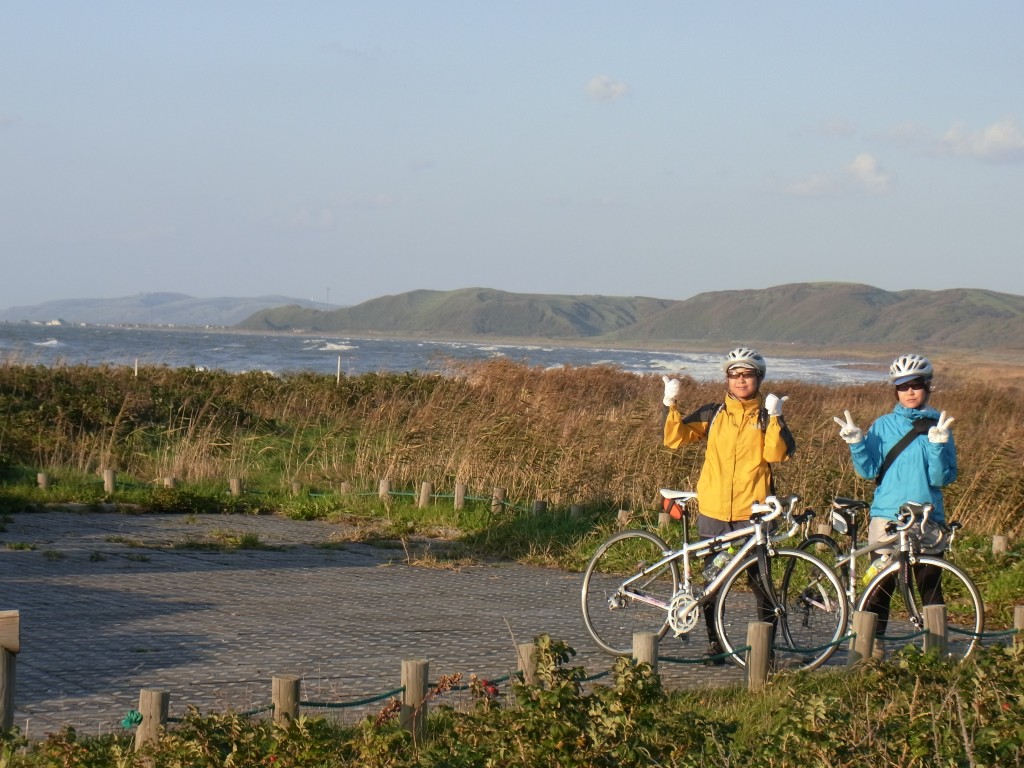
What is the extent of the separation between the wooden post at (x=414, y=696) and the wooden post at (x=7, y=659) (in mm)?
1584

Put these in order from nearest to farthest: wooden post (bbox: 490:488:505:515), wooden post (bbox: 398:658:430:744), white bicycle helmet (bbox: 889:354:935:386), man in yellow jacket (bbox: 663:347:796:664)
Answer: wooden post (bbox: 398:658:430:744), man in yellow jacket (bbox: 663:347:796:664), white bicycle helmet (bbox: 889:354:935:386), wooden post (bbox: 490:488:505:515)

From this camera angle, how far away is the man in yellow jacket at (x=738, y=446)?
8070 millimetres

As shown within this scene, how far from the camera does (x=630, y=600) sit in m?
8.54

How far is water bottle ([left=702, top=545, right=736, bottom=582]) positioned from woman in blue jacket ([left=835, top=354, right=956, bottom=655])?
36.0 inches

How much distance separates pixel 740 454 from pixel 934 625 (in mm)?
1534

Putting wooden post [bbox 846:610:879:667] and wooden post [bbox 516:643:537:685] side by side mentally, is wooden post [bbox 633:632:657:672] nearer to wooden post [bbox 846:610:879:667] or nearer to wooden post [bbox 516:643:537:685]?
wooden post [bbox 516:643:537:685]

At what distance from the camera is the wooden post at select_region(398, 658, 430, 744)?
566cm

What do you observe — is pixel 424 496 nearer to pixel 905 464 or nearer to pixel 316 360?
pixel 905 464

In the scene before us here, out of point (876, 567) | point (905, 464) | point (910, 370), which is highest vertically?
point (910, 370)

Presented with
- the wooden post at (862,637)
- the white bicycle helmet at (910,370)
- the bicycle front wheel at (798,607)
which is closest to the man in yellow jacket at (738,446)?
the bicycle front wheel at (798,607)

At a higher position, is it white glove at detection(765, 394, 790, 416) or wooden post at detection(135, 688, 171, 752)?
white glove at detection(765, 394, 790, 416)

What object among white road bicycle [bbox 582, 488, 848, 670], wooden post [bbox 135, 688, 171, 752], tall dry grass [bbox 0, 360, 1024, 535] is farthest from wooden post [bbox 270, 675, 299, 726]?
tall dry grass [bbox 0, 360, 1024, 535]

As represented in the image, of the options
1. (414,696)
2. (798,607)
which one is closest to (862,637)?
(798,607)

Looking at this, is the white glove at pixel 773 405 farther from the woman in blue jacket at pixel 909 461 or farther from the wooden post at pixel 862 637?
the wooden post at pixel 862 637
